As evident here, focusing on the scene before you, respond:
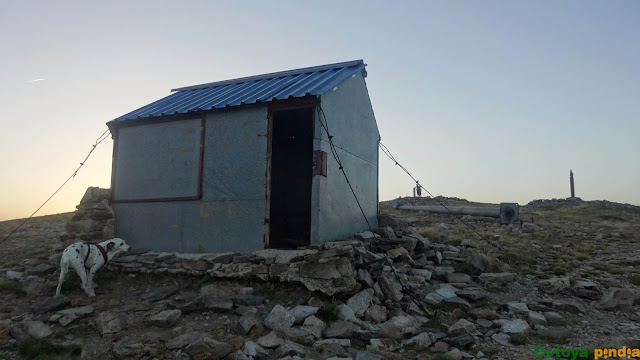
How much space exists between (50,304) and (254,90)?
6746 millimetres

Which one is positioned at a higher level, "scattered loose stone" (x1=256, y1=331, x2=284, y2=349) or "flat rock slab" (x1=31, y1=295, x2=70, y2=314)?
"flat rock slab" (x1=31, y1=295, x2=70, y2=314)

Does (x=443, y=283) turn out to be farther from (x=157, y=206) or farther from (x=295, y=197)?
(x=157, y=206)

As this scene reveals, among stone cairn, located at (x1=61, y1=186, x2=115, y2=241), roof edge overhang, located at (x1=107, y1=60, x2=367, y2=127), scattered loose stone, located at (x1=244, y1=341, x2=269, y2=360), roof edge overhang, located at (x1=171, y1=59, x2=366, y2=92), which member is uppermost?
roof edge overhang, located at (x1=171, y1=59, x2=366, y2=92)

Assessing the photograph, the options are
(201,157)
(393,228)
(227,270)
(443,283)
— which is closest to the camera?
(227,270)

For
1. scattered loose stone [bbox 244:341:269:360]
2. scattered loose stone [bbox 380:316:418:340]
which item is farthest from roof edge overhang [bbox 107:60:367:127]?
scattered loose stone [bbox 244:341:269:360]

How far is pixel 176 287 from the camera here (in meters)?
8.57

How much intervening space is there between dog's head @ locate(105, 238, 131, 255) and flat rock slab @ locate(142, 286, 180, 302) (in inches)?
59.2

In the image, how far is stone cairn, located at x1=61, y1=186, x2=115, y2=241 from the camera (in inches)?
408

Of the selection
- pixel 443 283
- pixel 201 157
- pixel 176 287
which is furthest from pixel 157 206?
pixel 443 283

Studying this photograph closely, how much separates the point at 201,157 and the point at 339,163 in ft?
11.3

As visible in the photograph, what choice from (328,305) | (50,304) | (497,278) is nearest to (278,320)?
(328,305)

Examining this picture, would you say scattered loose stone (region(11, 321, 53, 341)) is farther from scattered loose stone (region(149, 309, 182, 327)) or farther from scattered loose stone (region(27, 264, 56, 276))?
scattered loose stone (region(27, 264, 56, 276))

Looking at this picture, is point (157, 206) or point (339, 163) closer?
point (339, 163)

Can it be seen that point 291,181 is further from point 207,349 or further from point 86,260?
point 207,349
